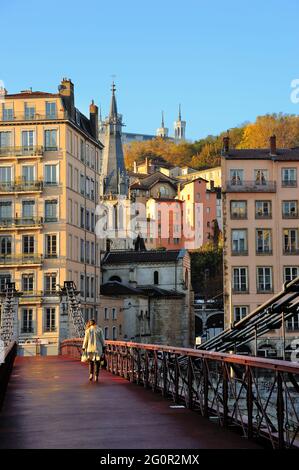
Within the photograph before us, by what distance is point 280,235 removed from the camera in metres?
62.8

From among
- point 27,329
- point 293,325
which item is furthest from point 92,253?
point 293,325

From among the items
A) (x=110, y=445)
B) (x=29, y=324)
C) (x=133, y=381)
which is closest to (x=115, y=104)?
(x=29, y=324)

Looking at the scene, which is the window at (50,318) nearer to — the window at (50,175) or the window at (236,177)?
the window at (50,175)

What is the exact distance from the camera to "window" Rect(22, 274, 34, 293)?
65.6 meters

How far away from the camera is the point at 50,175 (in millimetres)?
66688

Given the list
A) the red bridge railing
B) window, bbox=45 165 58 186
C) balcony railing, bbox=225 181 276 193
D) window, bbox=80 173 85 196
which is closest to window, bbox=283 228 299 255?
balcony railing, bbox=225 181 276 193

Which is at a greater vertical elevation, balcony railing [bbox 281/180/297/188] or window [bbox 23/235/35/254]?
balcony railing [bbox 281/180/297/188]

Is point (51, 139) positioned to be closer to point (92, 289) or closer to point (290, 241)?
point (92, 289)

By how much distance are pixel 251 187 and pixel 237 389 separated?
5295 cm

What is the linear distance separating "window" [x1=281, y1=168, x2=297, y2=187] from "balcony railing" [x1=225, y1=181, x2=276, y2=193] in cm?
88

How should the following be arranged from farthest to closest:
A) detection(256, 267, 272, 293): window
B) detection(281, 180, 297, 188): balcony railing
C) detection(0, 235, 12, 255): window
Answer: detection(0, 235, 12, 255): window < detection(281, 180, 297, 188): balcony railing < detection(256, 267, 272, 293): window

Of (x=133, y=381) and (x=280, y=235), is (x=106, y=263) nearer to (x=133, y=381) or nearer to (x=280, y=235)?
(x=280, y=235)

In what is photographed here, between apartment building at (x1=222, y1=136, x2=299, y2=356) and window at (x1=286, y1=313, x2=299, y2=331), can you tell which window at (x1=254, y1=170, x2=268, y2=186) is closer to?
apartment building at (x1=222, y1=136, x2=299, y2=356)

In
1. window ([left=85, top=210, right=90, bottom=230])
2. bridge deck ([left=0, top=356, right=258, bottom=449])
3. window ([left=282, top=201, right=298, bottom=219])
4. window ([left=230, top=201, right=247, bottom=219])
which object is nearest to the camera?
bridge deck ([left=0, top=356, right=258, bottom=449])
